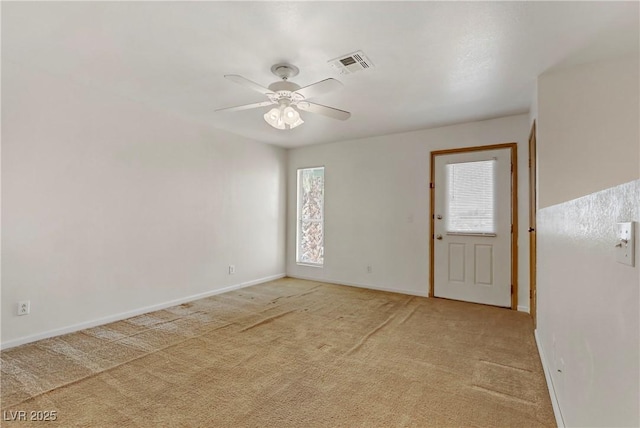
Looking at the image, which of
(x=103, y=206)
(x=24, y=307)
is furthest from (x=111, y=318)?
(x=103, y=206)

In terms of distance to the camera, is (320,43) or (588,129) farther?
(588,129)

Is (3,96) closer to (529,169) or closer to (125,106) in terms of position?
(125,106)

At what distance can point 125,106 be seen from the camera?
11.0 feet

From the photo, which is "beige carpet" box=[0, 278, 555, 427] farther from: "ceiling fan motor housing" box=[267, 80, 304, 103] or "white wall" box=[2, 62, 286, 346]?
"ceiling fan motor housing" box=[267, 80, 304, 103]

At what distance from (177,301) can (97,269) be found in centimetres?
105

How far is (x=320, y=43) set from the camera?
7.14 ft

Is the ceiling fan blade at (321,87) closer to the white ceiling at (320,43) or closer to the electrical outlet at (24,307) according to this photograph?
the white ceiling at (320,43)

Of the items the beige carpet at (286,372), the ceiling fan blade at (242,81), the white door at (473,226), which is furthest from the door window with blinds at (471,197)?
the ceiling fan blade at (242,81)

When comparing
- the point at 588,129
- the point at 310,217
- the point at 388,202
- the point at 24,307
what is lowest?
the point at 24,307

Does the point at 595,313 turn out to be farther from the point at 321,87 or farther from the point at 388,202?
the point at 388,202

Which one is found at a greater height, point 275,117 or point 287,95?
point 287,95

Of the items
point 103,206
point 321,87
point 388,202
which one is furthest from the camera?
point 388,202

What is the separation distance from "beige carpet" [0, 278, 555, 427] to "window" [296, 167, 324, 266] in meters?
2.05

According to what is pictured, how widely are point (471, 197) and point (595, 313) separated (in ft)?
10.5
